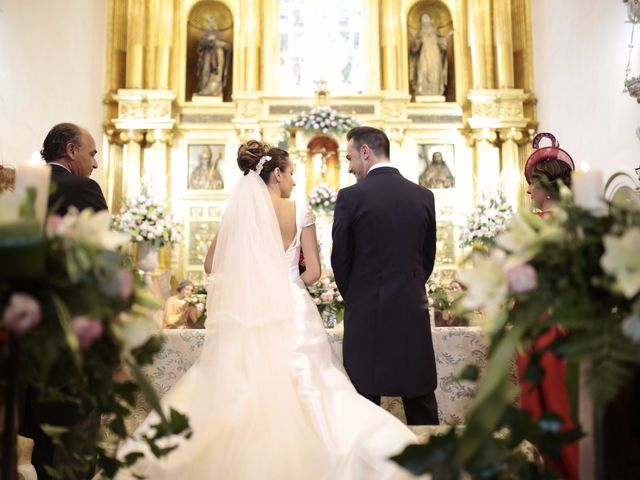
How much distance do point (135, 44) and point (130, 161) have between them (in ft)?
6.36

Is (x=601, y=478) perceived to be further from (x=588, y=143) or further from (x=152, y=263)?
(x=152, y=263)

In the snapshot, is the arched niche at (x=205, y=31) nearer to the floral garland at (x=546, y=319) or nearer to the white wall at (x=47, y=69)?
the white wall at (x=47, y=69)

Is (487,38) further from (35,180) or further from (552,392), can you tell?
(35,180)

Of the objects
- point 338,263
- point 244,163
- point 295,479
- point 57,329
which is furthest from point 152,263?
point 57,329

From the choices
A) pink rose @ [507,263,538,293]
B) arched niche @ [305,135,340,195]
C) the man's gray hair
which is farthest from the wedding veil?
arched niche @ [305,135,340,195]

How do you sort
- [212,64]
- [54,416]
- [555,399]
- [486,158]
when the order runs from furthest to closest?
1. [212,64]
2. [486,158]
3. [54,416]
4. [555,399]

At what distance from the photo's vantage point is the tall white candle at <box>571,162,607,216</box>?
1574 mm

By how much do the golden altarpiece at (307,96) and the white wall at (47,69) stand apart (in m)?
0.41

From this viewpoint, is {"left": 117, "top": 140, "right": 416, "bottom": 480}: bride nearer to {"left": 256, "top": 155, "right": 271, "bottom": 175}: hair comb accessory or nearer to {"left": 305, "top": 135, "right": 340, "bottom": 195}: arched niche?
{"left": 256, "top": 155, "right": 271, "bottom": 175}: hair comb accessory

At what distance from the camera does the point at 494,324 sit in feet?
4.91

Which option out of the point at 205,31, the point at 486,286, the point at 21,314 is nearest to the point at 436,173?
the point at 205,31

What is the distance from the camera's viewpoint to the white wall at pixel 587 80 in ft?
22.4

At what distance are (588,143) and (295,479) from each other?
6669 mm

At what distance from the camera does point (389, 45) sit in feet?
34.7
